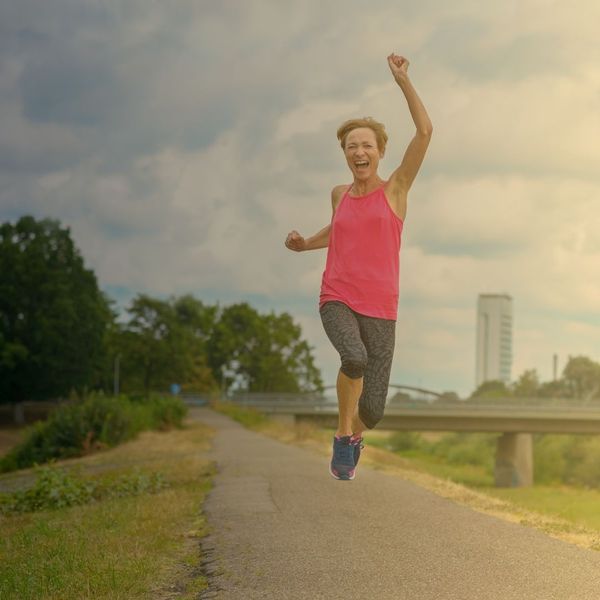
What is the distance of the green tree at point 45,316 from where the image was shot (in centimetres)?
7456

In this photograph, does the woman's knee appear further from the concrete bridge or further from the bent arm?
the concrete bridge

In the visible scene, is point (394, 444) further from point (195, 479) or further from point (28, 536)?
point (28, 536)

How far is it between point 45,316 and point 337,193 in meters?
72.7

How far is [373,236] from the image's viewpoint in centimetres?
555

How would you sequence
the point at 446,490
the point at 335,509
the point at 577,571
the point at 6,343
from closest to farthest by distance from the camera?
the point at 577,571 < the point at 335,509 < the point at 446,490 < the point at 6,343

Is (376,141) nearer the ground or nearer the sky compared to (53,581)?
nearer the sky

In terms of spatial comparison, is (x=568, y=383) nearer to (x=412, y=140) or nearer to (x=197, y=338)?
(x=197, y=338)

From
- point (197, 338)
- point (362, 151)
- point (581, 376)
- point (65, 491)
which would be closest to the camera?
point (362, 151)

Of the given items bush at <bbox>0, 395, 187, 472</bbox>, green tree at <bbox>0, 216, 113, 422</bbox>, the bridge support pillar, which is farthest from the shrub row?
bush at <bbox>0, 395, 187, 472</bbox>

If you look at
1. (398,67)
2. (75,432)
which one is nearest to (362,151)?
(398,67)

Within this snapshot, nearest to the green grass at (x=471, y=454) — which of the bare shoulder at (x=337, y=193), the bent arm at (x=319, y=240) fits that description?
the bent arm at (x=319, y=240)

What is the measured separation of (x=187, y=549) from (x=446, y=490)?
7.20 meters

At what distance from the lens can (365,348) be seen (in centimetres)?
579

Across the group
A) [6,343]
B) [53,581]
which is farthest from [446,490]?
[6,343]
